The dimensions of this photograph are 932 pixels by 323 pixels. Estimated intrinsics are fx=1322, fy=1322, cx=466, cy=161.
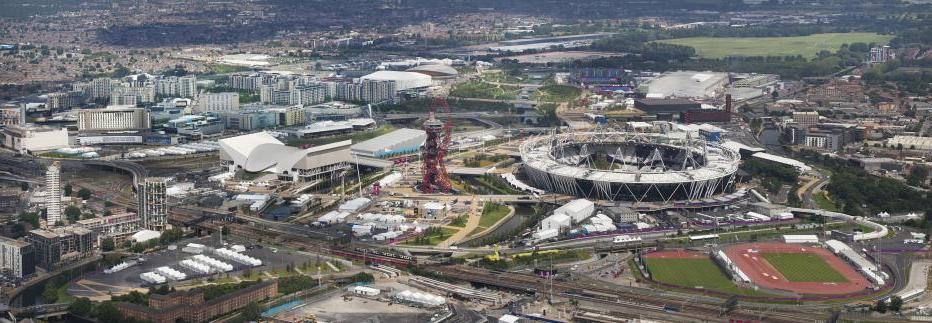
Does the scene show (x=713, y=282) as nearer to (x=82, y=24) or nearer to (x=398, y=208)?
(x=398, y=208)

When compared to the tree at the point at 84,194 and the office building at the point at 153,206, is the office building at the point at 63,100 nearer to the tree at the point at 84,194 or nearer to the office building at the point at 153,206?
the tree at the point at 84,194

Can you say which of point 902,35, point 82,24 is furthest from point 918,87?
point 82,24

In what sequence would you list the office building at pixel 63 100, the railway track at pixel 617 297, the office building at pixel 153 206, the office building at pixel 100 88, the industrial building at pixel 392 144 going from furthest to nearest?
the office building at pixel 100 88
the office building at pixel 63 100
the industrial building at pixel 392 144
the office building at pixel 153 206
the railway track at pixel 617 297

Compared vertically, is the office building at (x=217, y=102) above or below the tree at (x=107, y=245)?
above

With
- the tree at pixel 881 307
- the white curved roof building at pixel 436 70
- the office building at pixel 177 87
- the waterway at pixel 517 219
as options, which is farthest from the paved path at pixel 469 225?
the white curved roof building at pixel 436 70

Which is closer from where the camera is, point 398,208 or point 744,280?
point 744,280

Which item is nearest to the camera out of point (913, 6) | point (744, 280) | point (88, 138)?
point (744, 280)

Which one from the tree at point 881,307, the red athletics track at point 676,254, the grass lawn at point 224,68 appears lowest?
the red athletics track at point 676,254

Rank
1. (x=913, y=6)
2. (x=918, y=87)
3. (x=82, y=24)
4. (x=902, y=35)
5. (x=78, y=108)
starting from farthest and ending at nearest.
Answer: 1. (x=913, y=6)
2. (x=82, y=24)
3. (x=902, y=35)
4. (x=918, y=87)
5. (x=78, y=108)
